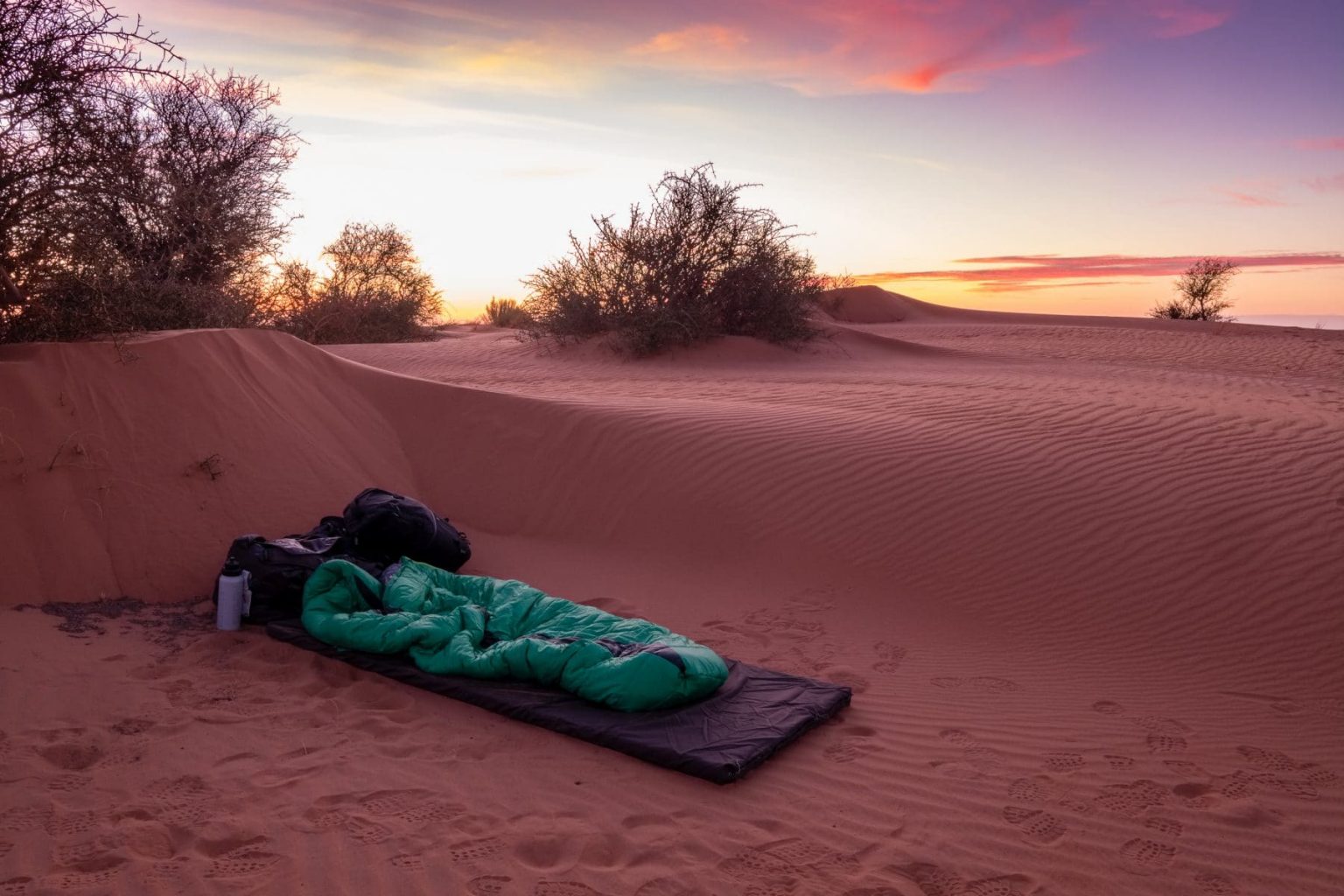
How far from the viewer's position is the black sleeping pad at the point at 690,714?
373 centimetres

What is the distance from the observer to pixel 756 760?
147 inches

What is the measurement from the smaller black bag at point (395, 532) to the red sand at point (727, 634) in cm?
50

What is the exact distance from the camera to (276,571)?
206 inches

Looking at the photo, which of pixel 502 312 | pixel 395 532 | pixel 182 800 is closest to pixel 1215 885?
pixel 182 800

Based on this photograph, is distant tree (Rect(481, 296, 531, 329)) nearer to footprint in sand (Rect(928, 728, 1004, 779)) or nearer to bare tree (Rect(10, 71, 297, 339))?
bare tree (Rect(10, 71, 297, 339))

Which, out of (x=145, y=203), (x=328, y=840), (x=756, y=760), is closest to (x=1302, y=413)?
(x=756, y=760)

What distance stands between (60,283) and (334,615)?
401 centimetres

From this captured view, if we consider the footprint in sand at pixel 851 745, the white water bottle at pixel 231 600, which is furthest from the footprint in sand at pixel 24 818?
the footprint in sand at pixel 851 745

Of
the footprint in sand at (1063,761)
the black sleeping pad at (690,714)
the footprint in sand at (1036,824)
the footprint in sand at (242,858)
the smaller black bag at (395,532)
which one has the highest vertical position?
the smaller black bag at (395,532)

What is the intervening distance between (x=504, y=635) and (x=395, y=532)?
4.41ft

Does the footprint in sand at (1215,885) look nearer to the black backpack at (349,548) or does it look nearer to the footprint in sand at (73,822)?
the footprint in sand at (73,822)

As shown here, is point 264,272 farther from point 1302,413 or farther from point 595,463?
point 1302,413

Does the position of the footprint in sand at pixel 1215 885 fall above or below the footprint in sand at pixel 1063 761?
below

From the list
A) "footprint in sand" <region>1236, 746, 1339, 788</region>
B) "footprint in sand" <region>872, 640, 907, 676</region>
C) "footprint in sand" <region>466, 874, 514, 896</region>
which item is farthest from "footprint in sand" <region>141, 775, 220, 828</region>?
"footprint in sand" <region>1236, 746, 1339, 788</region>
